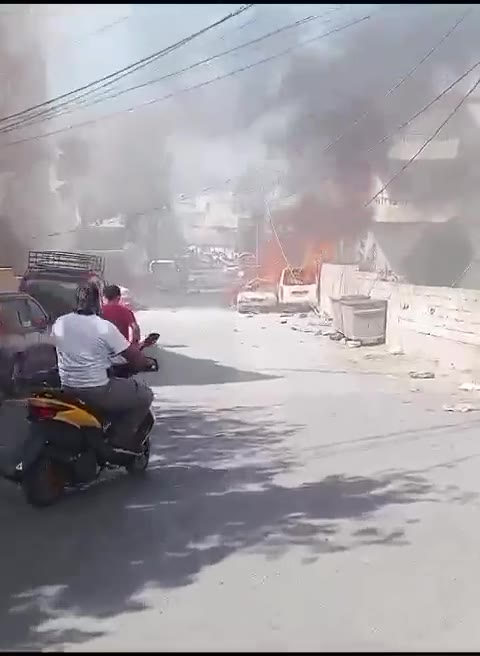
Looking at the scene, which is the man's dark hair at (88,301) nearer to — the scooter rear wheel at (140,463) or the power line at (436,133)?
the scooter rear wheel at (140,463)

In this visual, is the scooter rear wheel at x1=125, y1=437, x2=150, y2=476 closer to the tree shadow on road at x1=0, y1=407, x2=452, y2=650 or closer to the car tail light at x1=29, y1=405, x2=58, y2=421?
the tree shadow on road at x1=0, y1=407, x2=452, y2=650

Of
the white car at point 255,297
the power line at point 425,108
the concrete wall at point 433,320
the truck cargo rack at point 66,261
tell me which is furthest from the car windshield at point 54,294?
the concrete wall at point 433,320

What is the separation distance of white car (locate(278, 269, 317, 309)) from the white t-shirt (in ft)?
7.41

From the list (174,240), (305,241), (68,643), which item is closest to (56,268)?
(174,240)

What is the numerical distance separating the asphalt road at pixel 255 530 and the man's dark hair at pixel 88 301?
915 millimetres

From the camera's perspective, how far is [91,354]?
4305mm

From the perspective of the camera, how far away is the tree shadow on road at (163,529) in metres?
3.16

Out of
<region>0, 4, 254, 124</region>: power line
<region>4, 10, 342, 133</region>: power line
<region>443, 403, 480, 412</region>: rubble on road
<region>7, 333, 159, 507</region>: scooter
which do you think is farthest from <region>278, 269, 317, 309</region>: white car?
<region>7, 333, 159, 507</region>: scooter

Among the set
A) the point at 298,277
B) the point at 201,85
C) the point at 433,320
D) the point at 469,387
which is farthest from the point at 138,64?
the point at 433,320

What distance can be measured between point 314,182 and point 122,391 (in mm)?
2415

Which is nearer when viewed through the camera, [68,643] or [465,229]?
[68,643]

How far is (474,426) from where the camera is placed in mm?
5988

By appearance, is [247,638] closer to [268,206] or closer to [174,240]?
[174,240]

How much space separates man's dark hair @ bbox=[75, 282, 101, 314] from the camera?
14.1 feet
